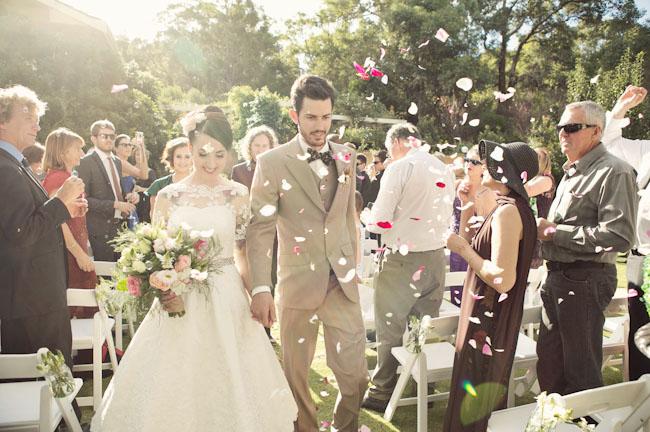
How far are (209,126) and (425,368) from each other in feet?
6.75

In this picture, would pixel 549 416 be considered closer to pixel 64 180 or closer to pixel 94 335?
pixel 94 335

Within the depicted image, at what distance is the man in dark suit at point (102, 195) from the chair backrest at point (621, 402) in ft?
16.1

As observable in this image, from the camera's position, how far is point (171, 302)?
2.91 m

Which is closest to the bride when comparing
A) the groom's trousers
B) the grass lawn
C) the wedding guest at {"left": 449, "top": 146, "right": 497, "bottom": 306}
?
the groom's trousers

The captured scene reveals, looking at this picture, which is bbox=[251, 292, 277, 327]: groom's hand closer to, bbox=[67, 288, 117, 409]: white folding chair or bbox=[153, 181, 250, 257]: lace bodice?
bbox=[153, 181, 250, 257]: lace bodice

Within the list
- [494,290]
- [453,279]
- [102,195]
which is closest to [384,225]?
[453,279]

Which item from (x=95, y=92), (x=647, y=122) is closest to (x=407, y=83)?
(x=647, y=122)

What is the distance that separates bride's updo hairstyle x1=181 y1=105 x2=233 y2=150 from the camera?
3.16m

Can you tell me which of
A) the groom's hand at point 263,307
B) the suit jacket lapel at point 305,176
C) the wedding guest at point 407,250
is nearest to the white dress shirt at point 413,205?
the wedding guest at point 407,250

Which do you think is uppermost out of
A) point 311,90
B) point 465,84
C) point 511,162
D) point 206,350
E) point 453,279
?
point 465,84

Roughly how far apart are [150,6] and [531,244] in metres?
48.7

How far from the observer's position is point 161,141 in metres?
16.0

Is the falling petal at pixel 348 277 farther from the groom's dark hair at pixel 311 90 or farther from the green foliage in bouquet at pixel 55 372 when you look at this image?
the green foliage in bouquet at pixel 55 372

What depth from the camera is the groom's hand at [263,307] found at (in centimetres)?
299
